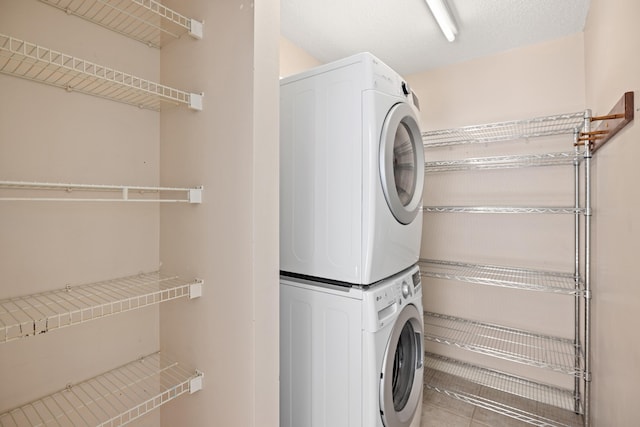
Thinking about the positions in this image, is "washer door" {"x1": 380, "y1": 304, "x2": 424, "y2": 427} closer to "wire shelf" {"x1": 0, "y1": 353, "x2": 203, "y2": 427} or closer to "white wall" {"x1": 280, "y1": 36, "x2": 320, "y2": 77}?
"wire shelf" {"x1": 0, "y1": 353, "x2": 203, "y2": 427}

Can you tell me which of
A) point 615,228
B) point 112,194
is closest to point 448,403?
point 615,228

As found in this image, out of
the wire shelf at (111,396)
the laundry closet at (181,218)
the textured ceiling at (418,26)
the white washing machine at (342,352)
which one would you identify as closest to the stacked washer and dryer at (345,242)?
the white washing machine at (342,352)

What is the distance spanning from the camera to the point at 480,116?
2.38 metres

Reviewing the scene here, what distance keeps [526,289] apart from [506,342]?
47 cm

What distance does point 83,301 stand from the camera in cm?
106

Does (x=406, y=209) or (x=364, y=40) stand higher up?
(x=364, y=40)

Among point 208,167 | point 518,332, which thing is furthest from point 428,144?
point 208,167

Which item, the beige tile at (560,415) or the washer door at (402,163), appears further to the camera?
the beige tile at (560,415)

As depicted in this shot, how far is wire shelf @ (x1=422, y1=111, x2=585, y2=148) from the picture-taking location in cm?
201

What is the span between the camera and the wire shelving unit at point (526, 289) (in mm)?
1875

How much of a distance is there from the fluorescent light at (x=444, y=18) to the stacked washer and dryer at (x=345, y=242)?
2.02 ft

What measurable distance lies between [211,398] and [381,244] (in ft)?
2.89

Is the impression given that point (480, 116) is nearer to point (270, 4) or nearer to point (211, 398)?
point (270, 4)

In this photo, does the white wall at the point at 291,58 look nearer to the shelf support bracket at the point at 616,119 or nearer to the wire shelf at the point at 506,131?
the wire shelf at the point at 506,131
